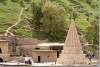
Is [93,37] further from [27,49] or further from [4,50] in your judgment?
[4,50]

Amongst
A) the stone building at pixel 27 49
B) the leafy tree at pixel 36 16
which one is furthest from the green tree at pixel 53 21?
the stone building at pixel 27 49

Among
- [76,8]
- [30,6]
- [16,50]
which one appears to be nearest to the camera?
[16,50]

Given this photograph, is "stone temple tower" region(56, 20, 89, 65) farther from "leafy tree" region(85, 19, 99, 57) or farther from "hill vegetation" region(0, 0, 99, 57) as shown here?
"hill vegetation" region(0, 0, 99, 57)

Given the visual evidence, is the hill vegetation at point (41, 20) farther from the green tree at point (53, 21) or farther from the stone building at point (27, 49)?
the stone building at point (27, 49)

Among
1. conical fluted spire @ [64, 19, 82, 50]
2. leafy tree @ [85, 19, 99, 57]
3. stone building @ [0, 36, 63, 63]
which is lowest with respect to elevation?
stone building @ [0, 36, 63, 63]

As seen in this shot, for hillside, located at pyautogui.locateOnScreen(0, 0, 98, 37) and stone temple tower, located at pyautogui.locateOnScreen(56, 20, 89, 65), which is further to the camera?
hillside, located at pyautogui.locateOnScreen(0, 0, 98, 37)

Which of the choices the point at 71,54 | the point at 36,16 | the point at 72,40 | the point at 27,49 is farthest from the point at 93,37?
the point at 71,54

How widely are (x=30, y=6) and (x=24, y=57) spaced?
19.0m

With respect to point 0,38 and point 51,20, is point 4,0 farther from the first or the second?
point 0,38

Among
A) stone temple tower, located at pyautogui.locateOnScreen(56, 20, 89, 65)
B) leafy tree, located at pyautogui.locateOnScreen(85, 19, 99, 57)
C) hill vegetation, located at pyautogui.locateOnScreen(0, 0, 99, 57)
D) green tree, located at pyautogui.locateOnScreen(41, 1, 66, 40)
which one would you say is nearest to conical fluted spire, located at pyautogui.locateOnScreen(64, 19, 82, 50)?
stone temple tower, located at pyautogui.locateOnScreen(56, 20, 89, 65)

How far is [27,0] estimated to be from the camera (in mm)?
71312

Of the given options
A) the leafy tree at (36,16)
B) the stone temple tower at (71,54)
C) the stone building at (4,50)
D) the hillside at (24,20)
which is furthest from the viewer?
the hillside at (24,20)

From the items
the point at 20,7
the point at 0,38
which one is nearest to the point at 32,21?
the point at 20,7

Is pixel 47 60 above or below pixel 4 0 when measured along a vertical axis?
below
